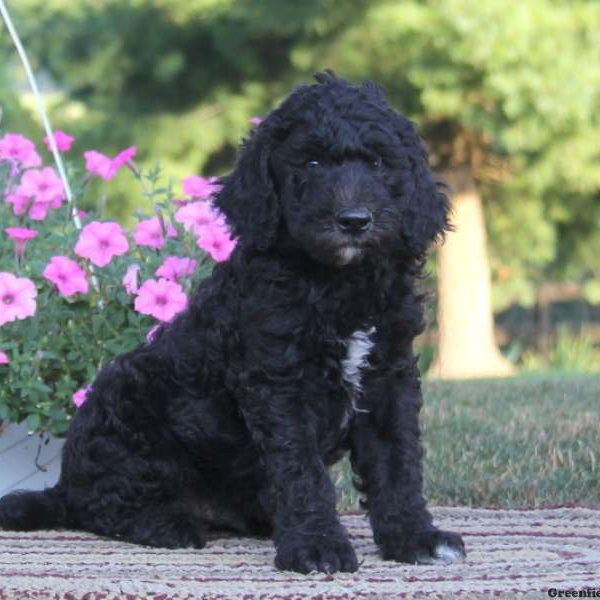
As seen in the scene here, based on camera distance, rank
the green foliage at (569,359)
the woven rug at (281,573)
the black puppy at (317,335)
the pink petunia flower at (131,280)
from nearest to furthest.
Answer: the woven rug at (281,573), the black puppy at (317,335), the pink petunia flower at (131,280), the green foliage at (569,359)

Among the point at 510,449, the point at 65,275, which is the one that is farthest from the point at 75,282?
the point at 510,449

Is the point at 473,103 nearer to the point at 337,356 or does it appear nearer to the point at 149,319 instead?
the point at 149,319

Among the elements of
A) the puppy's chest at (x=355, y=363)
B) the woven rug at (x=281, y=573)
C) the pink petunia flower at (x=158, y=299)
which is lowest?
the woven rug at (x=281, y=573)

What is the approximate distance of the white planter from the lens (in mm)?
4953

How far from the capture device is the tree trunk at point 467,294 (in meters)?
13.8

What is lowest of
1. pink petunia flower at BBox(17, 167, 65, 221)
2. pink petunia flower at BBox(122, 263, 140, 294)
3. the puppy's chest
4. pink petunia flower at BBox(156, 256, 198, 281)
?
the puppy's chest

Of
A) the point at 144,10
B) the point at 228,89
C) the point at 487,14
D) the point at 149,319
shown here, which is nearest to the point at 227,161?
the point at 228,89

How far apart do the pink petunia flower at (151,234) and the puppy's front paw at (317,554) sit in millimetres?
1957

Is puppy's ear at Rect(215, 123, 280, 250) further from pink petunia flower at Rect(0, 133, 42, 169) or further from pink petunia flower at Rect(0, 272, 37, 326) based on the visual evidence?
pink petunia flower at Rect(0, 133, 42, 169)

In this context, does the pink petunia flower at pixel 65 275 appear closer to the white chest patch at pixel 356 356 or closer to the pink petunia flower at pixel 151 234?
the pink petunia flower at pixel 151 234

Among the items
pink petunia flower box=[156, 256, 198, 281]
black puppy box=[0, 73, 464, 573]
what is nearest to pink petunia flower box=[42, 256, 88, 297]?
pink petunia flower box=[156, 256, 198, 281]

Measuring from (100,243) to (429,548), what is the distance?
1.91 m

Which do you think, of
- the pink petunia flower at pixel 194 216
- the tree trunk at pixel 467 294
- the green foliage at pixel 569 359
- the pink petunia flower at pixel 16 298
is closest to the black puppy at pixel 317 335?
the pink petunia flower at pixel 16 298

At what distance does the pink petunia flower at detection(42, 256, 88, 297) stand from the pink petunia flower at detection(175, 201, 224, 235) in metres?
0.51
